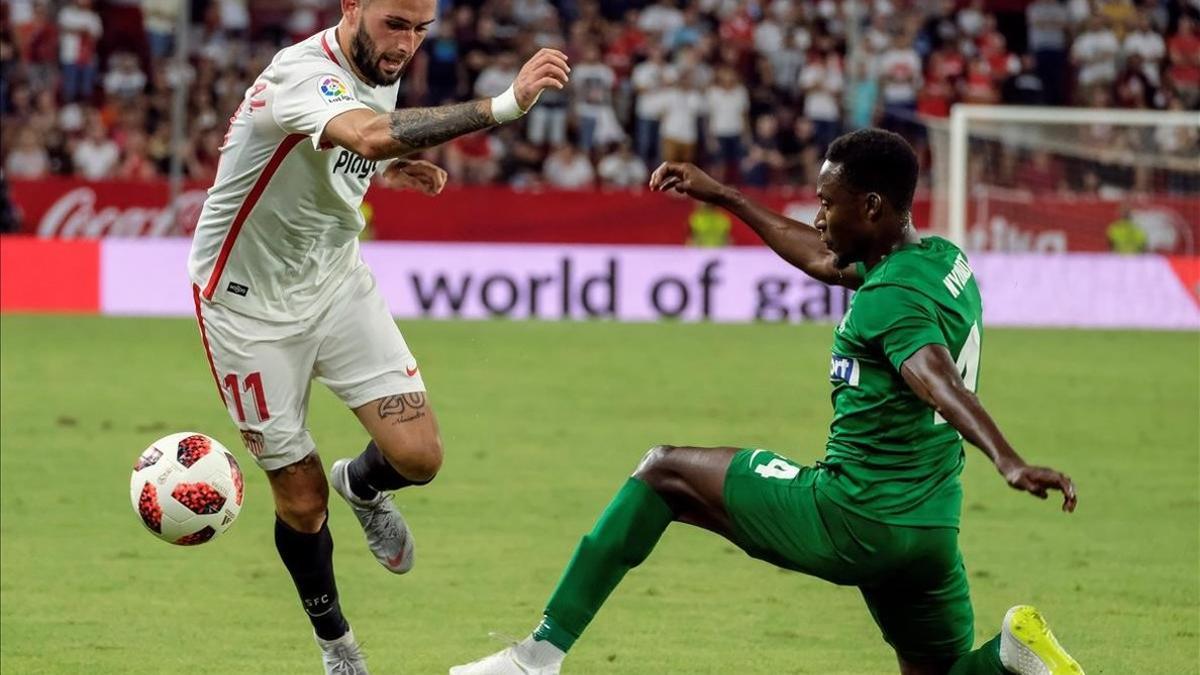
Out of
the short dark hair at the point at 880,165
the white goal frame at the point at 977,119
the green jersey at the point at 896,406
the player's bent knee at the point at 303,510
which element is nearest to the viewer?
the green jersey at the point at 896,406

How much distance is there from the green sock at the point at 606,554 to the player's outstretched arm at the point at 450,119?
3.80ft

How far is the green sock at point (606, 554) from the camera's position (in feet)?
18.6

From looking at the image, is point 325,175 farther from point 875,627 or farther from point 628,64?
point 628,64

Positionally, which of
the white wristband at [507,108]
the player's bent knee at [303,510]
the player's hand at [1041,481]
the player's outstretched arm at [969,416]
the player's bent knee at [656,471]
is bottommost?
the player's bent knee at [303,510]

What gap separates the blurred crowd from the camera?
24.5 meters

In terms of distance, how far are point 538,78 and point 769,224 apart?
1207 millimetres

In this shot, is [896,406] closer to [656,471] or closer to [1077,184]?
[656,471]

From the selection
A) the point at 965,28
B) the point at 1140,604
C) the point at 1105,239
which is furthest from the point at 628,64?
the point at 1140,604

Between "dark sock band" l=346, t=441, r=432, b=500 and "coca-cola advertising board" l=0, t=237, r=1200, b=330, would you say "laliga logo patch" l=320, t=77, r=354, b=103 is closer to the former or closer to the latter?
"dark sock band" l=346, t=441, r=432, b=500

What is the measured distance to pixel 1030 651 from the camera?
5.64 m

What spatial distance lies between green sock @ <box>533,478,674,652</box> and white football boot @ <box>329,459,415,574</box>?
1.81 m

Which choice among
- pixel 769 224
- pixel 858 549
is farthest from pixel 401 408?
pixel 858 549

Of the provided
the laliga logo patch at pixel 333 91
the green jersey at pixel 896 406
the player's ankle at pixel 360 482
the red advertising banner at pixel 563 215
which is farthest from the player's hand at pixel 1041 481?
the red advertising banner at pixel 563 215

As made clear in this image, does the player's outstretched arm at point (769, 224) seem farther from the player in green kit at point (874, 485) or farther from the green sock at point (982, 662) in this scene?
the green sock at point (982, 662)
